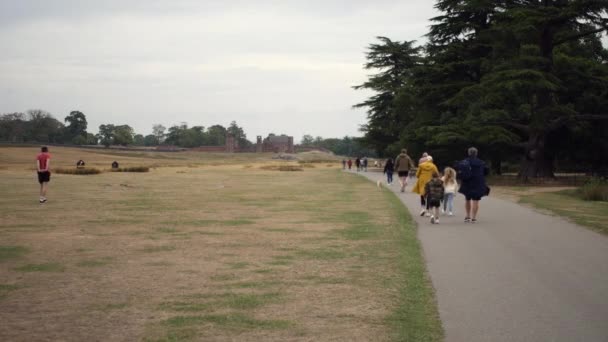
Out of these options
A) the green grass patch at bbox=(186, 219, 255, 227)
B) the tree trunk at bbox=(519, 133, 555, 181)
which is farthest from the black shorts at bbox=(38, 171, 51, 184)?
the tree trunk at bbox=(519, 133, 555, 181)

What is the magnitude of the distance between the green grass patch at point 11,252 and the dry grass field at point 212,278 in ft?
0.05

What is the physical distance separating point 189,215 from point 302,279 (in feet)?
30.0

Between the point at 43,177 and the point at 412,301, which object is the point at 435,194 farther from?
the point at 43,177

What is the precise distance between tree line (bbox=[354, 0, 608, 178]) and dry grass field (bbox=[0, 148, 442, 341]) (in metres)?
20.4

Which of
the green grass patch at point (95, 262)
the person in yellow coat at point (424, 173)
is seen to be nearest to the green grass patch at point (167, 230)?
the green grass patch at point (95, 262)

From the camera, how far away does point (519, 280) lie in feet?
26.1

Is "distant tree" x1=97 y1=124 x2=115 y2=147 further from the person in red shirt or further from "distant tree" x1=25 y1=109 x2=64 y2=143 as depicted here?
the person in red shirt

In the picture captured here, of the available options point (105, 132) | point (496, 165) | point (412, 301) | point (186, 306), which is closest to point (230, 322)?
point (186, 306)

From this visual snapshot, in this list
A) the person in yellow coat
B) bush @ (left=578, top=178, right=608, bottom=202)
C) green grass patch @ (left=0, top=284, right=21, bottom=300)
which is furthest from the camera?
bush @ (left=578, top=178, right=608, bottom=202)

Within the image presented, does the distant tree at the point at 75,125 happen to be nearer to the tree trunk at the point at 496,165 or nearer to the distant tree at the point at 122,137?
the distant tree at the point at 122,137

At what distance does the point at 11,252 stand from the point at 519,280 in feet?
26.0

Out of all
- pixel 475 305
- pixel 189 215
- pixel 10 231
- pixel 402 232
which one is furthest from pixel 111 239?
pixel 475 305

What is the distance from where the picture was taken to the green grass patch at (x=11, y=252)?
973 cm

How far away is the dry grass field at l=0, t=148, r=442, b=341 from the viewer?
5.79 meters
